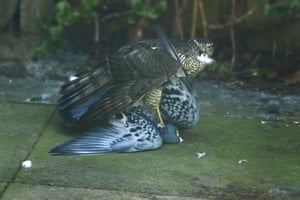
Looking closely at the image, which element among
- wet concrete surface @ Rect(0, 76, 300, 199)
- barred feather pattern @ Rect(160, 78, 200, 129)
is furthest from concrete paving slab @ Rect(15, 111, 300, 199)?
barred feather pattern @ Rect(160, 78, 200, 129)

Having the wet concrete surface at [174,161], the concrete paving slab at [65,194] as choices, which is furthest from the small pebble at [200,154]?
the concrete paving slab at [65,194]

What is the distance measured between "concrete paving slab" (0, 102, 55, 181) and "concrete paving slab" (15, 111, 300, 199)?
3.5 inches

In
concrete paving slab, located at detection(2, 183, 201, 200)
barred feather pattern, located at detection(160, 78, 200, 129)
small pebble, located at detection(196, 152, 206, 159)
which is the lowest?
small pebble, located at detection(196, 152, 206, 159)

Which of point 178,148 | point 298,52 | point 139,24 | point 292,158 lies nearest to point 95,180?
point 178,148

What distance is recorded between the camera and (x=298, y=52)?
806 cm

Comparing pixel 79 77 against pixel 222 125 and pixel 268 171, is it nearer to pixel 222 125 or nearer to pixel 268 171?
pixel 222 125

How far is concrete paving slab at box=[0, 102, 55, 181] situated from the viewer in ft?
16.7

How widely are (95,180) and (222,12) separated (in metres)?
3.85

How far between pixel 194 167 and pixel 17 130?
1.48 meters

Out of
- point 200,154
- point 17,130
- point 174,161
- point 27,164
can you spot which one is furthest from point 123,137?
point 17,130

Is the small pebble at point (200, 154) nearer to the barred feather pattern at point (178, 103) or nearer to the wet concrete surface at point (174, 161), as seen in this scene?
the wet concrete surface at point (174, 161)

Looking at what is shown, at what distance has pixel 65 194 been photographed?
15.0 ft

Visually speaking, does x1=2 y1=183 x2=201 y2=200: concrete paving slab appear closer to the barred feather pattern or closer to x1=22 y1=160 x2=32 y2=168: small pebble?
x1=22 y1=160 x2=32 y2=168: small pebble

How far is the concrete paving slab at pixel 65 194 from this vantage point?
4.53 metres
